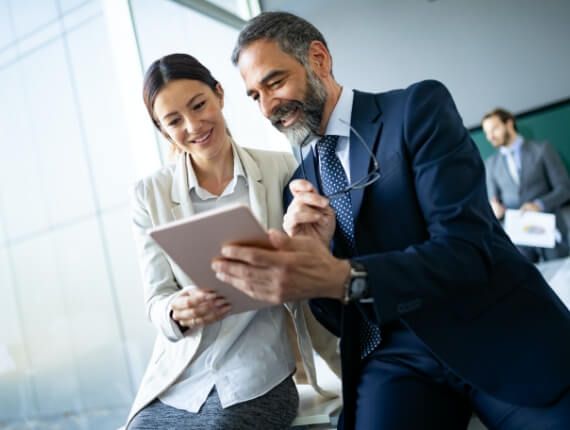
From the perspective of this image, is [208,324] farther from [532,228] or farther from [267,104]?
[532,228]

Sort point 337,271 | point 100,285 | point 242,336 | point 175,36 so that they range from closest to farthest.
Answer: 1. point 337,271
2. point 242,336
3. point 100,285
4. point 175,36

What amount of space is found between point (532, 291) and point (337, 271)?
57 centimetres

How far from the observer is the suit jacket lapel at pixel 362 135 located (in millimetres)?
1396

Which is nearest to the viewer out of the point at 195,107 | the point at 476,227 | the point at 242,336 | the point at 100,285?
the point at 476,227

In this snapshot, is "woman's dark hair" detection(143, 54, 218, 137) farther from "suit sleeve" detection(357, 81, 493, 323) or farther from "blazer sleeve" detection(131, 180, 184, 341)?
"suit sleeve" detection(357, 81, 493, 323)

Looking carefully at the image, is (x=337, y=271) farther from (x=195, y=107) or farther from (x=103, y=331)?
(x=103, y=331)

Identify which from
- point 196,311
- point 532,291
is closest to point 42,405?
Result: point 196,311

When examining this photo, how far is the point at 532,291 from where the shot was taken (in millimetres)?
1298

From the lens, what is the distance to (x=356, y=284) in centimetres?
111

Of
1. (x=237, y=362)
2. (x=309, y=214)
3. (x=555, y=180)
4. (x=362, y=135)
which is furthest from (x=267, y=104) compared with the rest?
(x=555, y=180)

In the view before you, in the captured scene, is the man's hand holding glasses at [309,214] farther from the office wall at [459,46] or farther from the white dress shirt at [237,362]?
the office wall at [459,46]

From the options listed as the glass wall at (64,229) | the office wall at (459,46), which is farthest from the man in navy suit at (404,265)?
the office wall at (459,46)

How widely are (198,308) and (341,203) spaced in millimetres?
516

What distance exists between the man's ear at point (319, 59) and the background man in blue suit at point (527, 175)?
3830 millimetres
